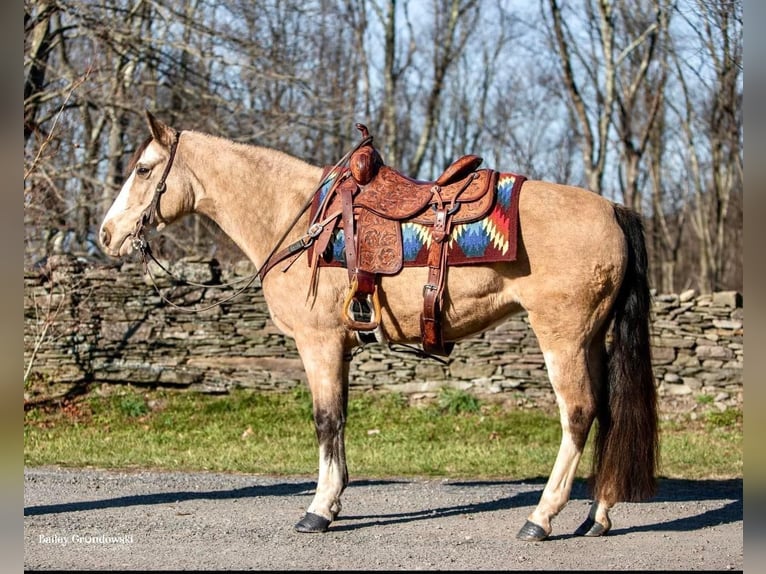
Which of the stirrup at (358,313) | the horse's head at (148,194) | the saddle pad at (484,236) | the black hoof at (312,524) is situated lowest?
the black hoof at (312,524)

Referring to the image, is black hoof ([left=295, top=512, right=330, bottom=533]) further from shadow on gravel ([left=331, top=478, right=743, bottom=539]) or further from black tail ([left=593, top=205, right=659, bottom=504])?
black tail ([left=593, top=205, right=659, bottom=504])

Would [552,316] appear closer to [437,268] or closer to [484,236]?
[484,236]

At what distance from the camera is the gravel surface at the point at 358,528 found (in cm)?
455

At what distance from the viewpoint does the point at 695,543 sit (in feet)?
16.5

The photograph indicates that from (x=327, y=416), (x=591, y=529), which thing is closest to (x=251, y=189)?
(x=327, y=416)

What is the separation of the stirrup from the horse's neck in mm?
719

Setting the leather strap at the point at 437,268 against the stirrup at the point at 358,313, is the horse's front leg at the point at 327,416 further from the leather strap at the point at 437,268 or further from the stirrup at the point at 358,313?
the leather strap at the point at 437,268

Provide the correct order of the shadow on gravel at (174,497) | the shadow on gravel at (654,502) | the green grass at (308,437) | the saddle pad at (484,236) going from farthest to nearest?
the green grass at (308,437)
the shadow on gravel at (174,497)
the shadow on gravel at (654,502)
the saddle pad at (484,236)

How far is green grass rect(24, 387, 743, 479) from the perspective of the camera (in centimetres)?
838

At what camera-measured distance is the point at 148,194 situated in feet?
18.5

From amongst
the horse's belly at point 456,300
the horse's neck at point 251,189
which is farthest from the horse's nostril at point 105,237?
the horse's belly at point 456,300

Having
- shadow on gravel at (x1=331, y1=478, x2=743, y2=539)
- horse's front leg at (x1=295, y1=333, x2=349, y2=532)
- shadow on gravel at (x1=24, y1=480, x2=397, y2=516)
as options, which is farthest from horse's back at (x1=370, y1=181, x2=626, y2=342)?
shadow on gravel at (x1=24, y1=480, x2=397, y2=516)

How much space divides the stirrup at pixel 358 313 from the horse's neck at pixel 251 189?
719mm
